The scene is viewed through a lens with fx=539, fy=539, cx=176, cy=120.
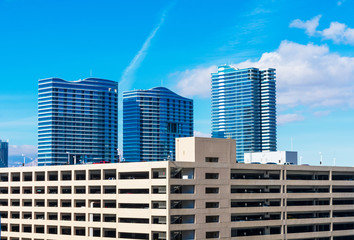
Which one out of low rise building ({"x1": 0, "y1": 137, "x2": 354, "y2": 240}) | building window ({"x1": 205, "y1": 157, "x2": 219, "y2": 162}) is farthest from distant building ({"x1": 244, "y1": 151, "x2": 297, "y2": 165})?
building window ({"x1": 205, "y1": 157, "x2": 219, "y2": 162})

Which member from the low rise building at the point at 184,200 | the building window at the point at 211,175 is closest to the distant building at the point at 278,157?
the low rise building at the point at 184,200

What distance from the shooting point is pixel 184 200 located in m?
136

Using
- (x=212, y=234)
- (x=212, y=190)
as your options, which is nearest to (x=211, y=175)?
(x=212, y=190)

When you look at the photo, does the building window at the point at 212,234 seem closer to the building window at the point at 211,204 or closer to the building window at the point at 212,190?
the building window at the point at 211,204

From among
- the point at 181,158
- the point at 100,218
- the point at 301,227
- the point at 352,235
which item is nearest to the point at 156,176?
the point at 181,158

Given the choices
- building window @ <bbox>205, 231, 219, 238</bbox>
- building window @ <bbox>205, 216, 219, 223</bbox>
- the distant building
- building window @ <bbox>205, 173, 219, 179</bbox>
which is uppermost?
the distant building

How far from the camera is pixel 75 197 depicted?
499 ft

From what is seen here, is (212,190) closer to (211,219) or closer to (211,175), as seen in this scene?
(211,175)

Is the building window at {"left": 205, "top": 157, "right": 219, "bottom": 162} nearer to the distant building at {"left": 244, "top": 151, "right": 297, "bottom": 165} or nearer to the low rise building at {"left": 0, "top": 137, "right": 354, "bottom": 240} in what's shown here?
the low rise building at {"left": 0, "top": 137, "right": 354, "bottom": 240}

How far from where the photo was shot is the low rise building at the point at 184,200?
5344 inches

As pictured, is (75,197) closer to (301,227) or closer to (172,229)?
(172,229)

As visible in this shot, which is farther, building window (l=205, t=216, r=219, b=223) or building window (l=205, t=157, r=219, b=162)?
building window (l=205, t=157, r=219, b=162)

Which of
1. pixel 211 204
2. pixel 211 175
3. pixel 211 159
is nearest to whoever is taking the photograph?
pixel 211 204

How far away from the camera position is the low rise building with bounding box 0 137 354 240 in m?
136
